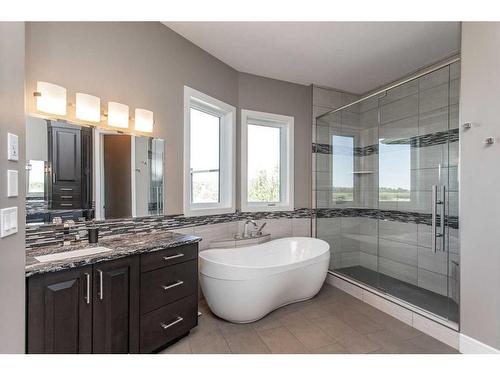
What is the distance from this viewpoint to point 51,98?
5.22 feet

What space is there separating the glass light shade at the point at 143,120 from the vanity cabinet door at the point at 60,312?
3.89ft

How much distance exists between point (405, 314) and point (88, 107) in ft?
10.1

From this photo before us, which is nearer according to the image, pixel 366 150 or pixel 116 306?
pixel 116 306

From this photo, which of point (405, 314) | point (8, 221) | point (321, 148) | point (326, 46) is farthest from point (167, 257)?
point (321, 148)

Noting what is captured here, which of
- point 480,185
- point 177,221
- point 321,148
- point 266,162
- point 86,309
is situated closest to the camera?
point 86,309

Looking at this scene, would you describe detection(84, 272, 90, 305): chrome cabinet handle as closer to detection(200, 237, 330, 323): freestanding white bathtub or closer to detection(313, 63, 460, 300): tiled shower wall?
detection(200, 237, 330, 323): freestanding white bathtub

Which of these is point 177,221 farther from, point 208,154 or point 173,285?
point 208,154

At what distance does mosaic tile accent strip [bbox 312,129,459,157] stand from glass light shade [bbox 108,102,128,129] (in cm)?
244

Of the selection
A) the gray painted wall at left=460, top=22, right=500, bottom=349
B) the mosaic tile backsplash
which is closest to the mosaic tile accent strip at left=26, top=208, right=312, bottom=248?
the mosaic tile backsplash

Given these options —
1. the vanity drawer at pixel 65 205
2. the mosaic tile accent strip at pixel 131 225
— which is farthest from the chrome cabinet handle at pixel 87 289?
the vanity drawer at pixel 65 205

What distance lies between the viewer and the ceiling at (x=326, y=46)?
7.35ft

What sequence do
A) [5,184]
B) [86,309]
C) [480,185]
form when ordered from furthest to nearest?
[480,185] < [86,309] < [5,184]

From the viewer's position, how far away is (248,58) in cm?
278

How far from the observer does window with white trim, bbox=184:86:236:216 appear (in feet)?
8.23
